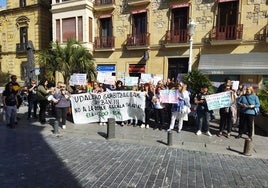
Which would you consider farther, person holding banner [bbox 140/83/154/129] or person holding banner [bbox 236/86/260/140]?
person holding banner [bbox 140/83/154/129]

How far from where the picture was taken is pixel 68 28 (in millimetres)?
19109

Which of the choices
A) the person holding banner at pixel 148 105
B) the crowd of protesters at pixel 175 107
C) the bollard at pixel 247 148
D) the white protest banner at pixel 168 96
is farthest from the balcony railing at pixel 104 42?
the bollard at pixel 247 148

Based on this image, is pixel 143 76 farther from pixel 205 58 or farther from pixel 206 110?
pixel 205 58

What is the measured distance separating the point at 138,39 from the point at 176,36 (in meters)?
3.04

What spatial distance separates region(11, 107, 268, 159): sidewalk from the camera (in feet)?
19.4

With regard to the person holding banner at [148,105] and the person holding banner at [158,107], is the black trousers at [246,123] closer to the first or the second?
the person holding banner at [158,107]

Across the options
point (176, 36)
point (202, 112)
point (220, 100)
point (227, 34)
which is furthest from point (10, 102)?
point (227, 34)

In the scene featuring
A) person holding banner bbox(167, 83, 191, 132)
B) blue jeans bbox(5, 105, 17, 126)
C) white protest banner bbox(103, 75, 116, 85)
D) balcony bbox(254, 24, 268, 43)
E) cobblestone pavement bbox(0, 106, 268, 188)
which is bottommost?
cobblestone pavement bbox(0, 106, 268, 188)

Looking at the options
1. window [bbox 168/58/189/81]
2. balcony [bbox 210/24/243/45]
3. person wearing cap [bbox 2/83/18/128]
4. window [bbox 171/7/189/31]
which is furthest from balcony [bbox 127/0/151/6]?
person wearing cap [bbox 2/83/18/128]

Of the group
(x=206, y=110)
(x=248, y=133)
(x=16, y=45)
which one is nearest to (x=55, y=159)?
(x=206, y=110)

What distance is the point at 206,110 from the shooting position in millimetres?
7184

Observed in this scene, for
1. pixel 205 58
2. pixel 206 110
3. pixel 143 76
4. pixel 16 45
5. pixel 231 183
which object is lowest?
pixel 231 183

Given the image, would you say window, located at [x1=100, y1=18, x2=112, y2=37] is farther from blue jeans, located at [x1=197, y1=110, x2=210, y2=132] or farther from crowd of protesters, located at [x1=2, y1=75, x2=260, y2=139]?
blue jeans, located at [x1=197, y1=110, x2=210, y2=132]

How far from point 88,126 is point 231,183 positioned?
18.1 feet
